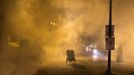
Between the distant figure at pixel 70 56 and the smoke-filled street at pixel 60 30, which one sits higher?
the smoke-filled street at pixel 60 30

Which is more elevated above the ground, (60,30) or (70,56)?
(60,30)

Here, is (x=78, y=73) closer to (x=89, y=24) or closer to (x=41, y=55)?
(x=41, y=55)

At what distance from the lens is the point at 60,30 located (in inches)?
1686

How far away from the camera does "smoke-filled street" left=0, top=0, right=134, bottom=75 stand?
104ft

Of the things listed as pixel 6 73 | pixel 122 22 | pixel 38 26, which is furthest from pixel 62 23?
pixel 6 73

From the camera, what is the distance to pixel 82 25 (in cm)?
4038

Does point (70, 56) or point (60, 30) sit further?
point (60, 30)

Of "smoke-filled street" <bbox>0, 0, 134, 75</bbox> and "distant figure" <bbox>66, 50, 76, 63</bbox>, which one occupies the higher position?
"smoke-filled street" <bbox>0, 0, 134, 75</bbox>

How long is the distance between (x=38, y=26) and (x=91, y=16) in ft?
17.0

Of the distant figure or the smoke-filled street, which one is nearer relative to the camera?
the distant figure

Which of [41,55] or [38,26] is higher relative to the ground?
[38,26]

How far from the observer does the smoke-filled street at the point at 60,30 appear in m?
31.6

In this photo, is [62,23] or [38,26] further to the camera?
[62,23]

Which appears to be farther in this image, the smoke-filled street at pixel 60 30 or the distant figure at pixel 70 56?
the smoke-filled street at pixel 60 30
